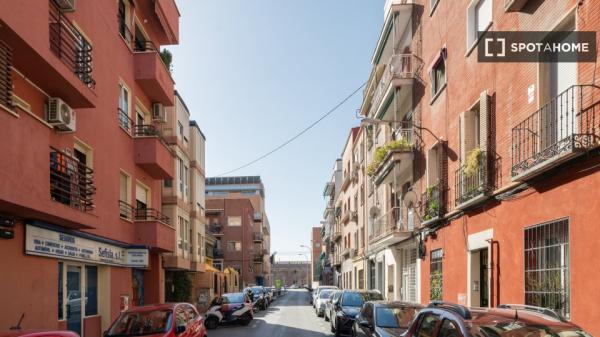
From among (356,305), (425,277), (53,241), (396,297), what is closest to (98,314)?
(53,241)

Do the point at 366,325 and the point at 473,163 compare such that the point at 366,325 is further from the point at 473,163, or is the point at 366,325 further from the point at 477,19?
the point at 477,19

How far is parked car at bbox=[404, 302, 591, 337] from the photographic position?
198 inches

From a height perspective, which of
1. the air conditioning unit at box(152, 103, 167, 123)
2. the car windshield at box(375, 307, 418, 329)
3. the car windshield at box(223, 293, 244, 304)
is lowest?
the car windshield at box(223, 293, 244, 304)

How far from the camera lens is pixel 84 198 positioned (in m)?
12.2

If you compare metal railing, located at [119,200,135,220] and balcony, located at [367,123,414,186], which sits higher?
balcony, located at [367,123,414,186]

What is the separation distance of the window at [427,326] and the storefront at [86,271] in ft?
24.8

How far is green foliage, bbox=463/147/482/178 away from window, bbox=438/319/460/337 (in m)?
7.57

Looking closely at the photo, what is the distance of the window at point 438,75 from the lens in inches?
653

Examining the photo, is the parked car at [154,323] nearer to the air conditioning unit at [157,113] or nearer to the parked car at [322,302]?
the air conditioning unit at [157,113]

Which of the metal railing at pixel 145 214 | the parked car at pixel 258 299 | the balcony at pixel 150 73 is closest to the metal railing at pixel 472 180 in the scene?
the metal railing at pixel 145 214

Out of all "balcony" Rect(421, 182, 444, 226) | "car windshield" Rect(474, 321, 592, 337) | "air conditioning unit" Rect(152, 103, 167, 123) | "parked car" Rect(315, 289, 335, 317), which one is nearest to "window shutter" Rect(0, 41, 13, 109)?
"car windshield" Rect(474, 321, 592, 337)

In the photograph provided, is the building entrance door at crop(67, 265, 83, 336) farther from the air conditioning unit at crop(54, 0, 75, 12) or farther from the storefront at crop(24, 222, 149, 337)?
the air conditioning unit at crop(54, 0, 75, 12)

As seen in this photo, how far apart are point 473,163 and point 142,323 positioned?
26.5ft

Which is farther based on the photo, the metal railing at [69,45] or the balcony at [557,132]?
the metal railing at [69,45]
